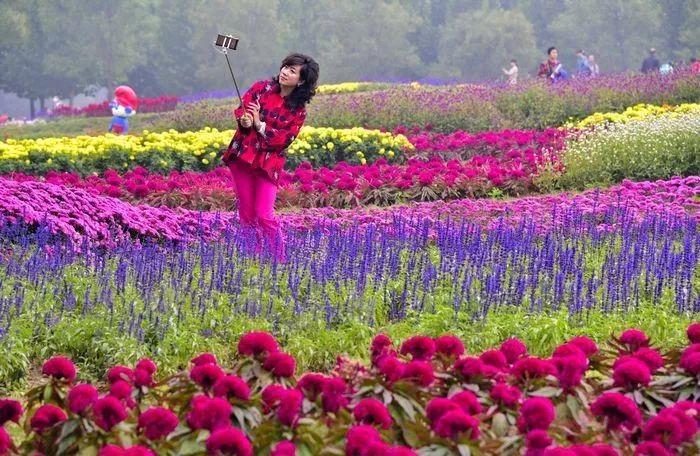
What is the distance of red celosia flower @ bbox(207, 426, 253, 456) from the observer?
3.28m

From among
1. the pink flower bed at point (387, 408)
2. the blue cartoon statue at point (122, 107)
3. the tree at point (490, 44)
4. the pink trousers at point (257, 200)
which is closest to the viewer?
the pink flower bed at point (387, 408)

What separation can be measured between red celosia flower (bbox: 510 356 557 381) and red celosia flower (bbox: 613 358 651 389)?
22 cm

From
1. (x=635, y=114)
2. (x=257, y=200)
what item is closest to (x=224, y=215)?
(x=257, y=200)

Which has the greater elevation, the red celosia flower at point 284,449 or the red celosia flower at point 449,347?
the red celosia flower at point 449,347

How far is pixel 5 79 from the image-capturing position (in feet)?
172

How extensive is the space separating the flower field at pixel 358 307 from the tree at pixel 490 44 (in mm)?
37216

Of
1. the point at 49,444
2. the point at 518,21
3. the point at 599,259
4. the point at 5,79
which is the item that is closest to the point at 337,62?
the point at 518,21

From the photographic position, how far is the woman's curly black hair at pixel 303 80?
26.6 ft

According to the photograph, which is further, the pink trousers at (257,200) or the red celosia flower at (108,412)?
the pink trousers at (257,200)

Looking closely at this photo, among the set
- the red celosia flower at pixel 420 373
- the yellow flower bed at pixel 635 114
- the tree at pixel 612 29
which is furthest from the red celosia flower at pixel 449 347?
the tree at pixel 612 29

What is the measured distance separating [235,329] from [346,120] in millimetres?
15423

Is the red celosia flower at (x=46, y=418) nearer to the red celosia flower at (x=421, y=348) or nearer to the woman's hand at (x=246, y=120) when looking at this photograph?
the red celosia flower at (x=421, y=348)

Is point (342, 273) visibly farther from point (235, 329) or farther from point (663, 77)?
point (663, 77)

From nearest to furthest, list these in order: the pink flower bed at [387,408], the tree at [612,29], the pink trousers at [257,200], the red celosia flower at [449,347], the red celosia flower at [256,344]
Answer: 1. the pink flower bed at [387,408]
2. the red celosia flower at [256,344]
3. the red celosia flower at [449,347]
4. the pink trousers at [257,200]
5. the tree at [612,29]
